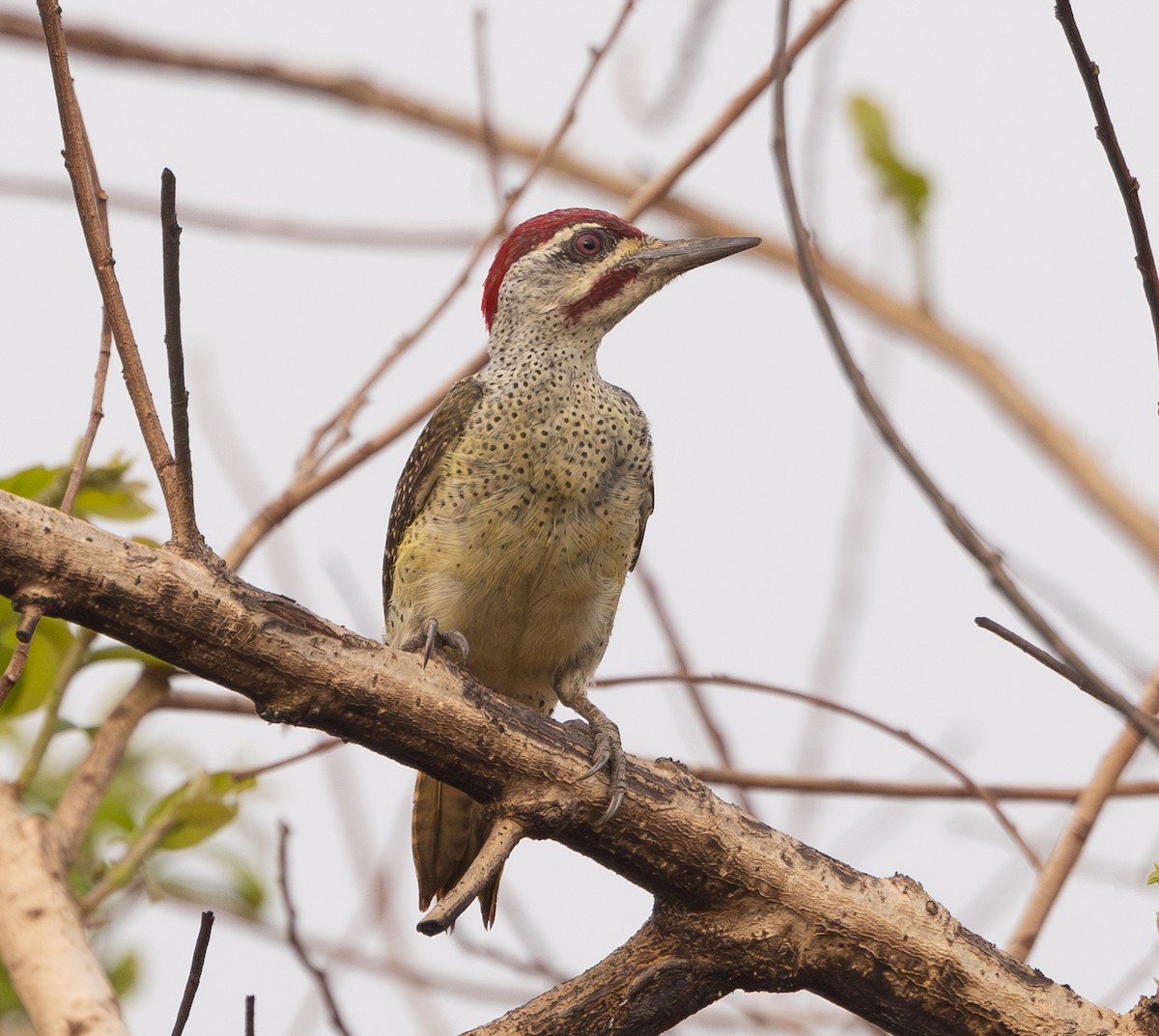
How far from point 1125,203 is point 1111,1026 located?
5.29ft

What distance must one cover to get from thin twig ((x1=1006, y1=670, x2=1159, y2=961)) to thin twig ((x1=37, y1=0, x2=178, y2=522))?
2118 mm

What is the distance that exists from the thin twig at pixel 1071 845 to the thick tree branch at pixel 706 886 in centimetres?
41

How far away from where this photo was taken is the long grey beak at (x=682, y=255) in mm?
4973

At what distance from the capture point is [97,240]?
7.77 ft

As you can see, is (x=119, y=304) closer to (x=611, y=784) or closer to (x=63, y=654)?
(x=611, y=784)

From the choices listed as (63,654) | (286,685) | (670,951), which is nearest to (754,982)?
(670,951)

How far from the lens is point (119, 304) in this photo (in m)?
2.37

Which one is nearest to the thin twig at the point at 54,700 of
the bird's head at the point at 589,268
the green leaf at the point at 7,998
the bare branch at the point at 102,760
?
the bare branch at the point at 102,760

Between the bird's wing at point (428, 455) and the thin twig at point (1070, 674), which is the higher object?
the bird's wing at point (428, 455)

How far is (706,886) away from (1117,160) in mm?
1546

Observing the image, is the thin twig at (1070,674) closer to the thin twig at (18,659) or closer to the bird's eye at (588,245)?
the thin twig at (18,659)

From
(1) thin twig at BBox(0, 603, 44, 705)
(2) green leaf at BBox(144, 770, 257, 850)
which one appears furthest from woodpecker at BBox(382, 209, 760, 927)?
(1) thin twig at BBox(0, 603, 44, 705)

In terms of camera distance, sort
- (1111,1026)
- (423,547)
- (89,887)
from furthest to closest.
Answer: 1. (423,547)
2. (89,887)
3. (1111,1026)

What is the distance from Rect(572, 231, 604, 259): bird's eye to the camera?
5.12m
